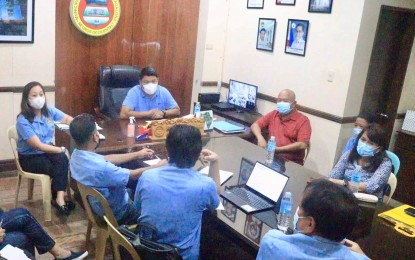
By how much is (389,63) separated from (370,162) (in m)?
2.07

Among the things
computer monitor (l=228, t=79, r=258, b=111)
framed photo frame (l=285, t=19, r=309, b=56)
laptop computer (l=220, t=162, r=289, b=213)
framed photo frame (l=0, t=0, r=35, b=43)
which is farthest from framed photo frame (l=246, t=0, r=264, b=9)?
laptop computer (l=220, t=162, r=289, b=213)

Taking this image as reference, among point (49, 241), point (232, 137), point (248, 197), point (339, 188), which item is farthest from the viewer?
point (232, 137)

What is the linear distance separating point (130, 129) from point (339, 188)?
2016 millimetres

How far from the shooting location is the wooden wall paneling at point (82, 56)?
13.8ft

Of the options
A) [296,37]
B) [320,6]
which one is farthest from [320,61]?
[320,6]

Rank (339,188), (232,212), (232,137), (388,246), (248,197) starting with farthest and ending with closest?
(232,137), (248,197), (232,212), (388,246), (339,188)

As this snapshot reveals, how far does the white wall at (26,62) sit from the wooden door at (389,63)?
10.4 ft

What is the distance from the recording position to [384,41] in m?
4.08

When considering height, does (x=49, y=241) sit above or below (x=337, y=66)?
below

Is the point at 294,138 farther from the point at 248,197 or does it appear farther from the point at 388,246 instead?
the point at 388,246

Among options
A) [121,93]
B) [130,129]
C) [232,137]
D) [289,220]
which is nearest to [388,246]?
[289,220]

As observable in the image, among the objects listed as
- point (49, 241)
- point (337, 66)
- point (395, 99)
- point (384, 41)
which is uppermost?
point (384, 41)

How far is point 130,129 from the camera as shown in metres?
3.08

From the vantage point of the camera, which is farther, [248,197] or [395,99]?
[395,99]
